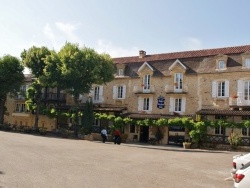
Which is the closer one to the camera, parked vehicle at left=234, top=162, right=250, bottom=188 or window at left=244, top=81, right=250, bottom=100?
parked vehicle at left=234, top=162, right=250, bottom=188

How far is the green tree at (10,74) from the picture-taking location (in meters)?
41.8

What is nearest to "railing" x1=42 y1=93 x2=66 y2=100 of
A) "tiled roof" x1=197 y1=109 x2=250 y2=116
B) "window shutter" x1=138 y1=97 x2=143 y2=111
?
"window shutter" x1=138 y1=97 x2=143 y2=111

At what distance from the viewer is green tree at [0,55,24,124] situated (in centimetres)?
4178

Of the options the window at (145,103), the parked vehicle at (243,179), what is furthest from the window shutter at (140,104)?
the parked vehicle at (243,179)

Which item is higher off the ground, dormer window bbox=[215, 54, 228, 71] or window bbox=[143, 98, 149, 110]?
dormer window bbox=[215, 54, 228, 71]

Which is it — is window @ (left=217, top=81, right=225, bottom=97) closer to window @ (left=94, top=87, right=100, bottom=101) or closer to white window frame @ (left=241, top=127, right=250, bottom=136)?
white window frame @ (left=241, top=127, right=250, bottom=136)

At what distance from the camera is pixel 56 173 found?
11.9 metres

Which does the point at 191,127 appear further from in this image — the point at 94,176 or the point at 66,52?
the point at 94,176

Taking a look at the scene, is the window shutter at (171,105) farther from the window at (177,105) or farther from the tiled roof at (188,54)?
the tiled roof at (188,54)

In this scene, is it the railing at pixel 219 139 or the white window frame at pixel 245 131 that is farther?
the white window frame at pixel 245 131

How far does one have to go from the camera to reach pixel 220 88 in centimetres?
3180

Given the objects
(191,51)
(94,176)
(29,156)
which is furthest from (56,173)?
(191,51)

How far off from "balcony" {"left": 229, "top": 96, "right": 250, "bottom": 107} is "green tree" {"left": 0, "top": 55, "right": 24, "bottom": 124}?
28.2m

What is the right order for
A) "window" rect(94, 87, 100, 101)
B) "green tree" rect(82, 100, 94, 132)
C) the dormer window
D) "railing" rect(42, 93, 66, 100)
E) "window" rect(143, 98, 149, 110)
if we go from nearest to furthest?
1. the dormer window
2. "green tree" rect(82, 100, 94, 132)
3. "window" rect(143, 98, 149, 110)
4. "window" rect(94, 87, 100, 101)
5. "railing" rect(42, 93, 66, 100)
